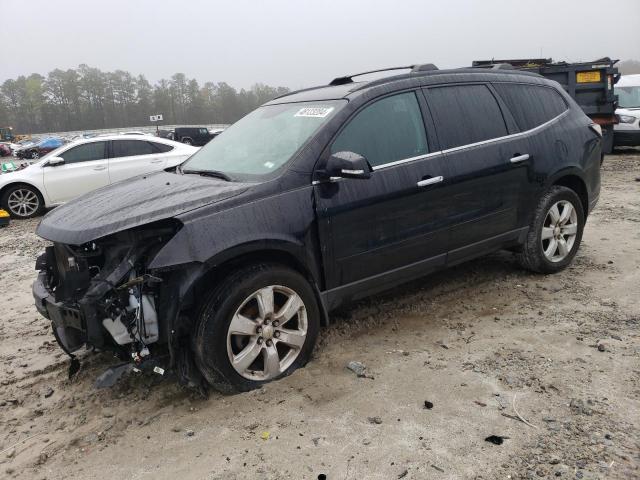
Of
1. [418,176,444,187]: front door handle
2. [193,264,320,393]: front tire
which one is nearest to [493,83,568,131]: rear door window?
[418,176,444,187]: front door handle

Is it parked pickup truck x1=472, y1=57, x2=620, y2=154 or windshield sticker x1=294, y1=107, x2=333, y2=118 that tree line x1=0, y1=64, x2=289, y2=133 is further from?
windshield sticker x1=294, y1=107, x2=333, y2=118

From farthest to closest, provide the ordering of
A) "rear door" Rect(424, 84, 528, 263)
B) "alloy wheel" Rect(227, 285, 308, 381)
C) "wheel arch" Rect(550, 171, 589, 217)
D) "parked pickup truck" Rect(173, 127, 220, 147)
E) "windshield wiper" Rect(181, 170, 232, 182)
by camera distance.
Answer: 1. "parked pickup truck" Rect(173, 127, 220, 147)
2. "wheel arch" Rect(550, 171, 589, 217)
3. "rear door" Rect(424, 84, 528, 263)
4. "windshield wiper" Rect(181, 170, 232, 182)
5. "alloy wheel" Rect(227, 285, 308, 381)

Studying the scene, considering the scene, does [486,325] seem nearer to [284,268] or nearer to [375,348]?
[375,348]

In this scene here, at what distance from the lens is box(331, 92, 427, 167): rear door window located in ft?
11.7

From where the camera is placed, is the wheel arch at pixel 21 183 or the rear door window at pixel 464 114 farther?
the wheel arch at pixel 21 183

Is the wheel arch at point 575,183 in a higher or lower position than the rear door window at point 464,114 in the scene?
lower

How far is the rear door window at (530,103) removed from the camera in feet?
14.9

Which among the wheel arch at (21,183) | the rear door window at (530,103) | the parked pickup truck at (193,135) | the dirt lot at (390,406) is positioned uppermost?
the parked pickup truck at (193,135)

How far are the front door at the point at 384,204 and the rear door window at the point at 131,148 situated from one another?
7.89 m

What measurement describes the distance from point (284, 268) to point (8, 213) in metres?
8.93

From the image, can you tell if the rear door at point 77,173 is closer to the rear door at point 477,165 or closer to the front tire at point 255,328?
the rear door at point 477,165

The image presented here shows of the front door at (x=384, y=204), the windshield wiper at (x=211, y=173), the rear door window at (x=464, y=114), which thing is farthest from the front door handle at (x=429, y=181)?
the windshield wiper at (x=211, y=173)

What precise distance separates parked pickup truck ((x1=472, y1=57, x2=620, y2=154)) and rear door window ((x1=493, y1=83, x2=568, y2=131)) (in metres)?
8.72

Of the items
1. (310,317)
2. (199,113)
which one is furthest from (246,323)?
(199,113)
